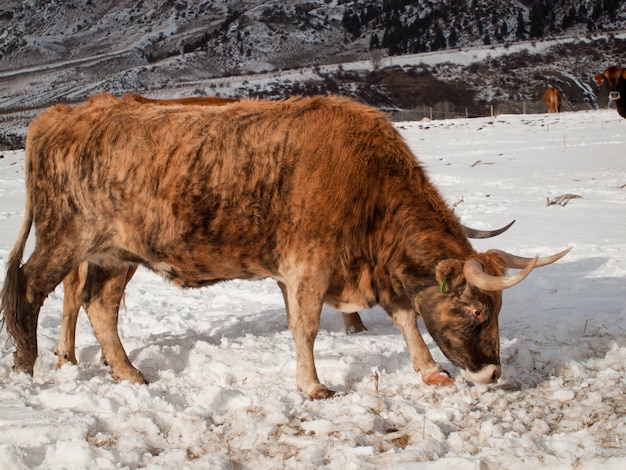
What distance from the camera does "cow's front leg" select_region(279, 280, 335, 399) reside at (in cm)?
490

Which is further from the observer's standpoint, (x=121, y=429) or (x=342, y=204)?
(x=342, y=204)

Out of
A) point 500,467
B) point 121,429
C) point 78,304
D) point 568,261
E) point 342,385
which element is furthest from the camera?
point 568,261

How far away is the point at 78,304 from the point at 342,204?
2542mm

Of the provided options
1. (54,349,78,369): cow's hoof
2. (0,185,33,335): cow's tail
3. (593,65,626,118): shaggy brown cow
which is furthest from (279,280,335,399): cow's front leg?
(593,65,626,118): shaggy brown cow

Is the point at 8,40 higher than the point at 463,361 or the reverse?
higher

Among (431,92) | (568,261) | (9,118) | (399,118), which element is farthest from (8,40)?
(568,261)

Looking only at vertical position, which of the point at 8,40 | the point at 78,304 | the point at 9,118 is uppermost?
the point at 8,40

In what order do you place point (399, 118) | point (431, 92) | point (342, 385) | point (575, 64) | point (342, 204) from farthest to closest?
point (575, 64)
point (431, 92)
point (399, 118)
point (342, 385)
point (342, 204)

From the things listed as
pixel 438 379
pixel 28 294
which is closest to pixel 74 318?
pixel 28 294

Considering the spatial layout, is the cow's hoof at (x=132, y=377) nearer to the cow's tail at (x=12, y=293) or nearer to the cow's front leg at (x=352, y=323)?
the cow's tail at (x=12, y=293)

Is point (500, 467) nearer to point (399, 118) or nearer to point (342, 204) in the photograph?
point (342, 204)

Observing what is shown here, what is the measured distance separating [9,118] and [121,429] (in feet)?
207

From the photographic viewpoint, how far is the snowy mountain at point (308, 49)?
2565 inches

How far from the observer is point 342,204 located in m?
4.81
